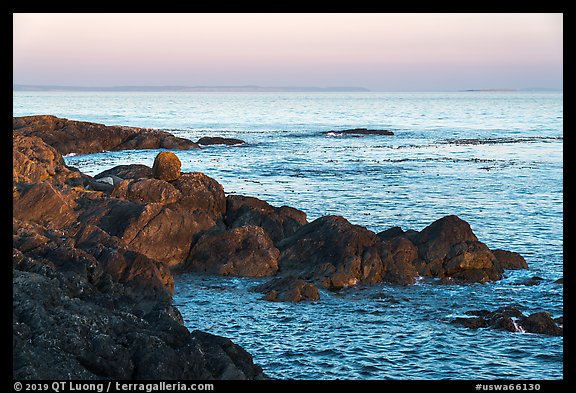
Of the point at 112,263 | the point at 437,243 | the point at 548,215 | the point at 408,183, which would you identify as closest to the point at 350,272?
the point at 437,243

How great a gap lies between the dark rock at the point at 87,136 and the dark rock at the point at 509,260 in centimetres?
6892

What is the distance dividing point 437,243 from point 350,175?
38558mm

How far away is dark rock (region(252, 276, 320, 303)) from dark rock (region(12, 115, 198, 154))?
66.7 metres

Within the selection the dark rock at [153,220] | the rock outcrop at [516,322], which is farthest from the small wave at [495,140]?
the rock outcrop at [516,322]

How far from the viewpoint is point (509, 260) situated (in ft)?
117

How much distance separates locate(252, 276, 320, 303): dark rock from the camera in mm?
29656

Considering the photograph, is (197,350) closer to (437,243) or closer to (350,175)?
(437,243)

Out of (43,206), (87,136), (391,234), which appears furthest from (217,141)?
(43,206)

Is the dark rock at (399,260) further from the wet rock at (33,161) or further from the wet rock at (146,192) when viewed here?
the wet rock at (33,161)

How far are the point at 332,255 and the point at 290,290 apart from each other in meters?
4.52

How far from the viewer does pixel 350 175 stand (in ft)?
239

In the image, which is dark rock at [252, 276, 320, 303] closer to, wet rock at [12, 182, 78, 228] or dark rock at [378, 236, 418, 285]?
dark rock at [378, 236, 418, 285]

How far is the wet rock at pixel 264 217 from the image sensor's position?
126 ft

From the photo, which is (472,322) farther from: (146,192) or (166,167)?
(166,167)
